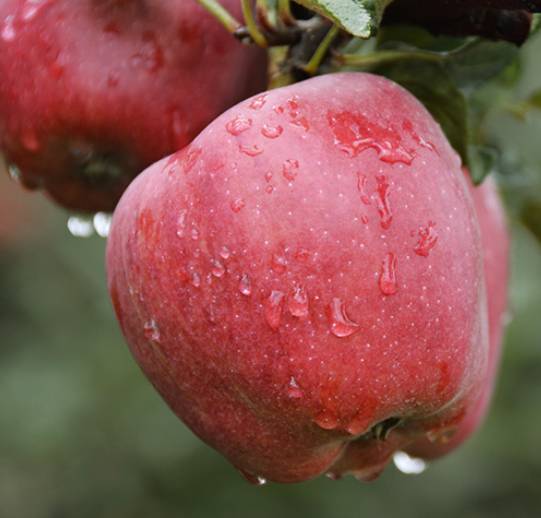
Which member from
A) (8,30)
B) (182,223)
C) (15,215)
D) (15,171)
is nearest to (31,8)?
(8,30)

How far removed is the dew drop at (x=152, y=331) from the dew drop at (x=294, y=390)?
12cm

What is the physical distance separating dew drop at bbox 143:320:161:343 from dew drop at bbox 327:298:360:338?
0.49 ft

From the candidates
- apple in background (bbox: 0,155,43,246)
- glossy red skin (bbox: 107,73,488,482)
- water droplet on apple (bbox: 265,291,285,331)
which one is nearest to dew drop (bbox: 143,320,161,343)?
glossy red skin (bbox: 107,73,488,482)

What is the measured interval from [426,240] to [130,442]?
1.67 meters

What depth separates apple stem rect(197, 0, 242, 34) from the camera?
886 millimetres

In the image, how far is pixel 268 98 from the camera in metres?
0.82

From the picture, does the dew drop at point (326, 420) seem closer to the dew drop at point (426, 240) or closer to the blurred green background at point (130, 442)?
the dew drop at point (426, 240)

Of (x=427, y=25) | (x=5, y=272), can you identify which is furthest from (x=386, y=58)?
(x=5, y=272)

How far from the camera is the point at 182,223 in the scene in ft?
2.61

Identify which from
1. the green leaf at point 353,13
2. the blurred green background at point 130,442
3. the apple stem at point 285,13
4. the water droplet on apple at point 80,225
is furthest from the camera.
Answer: the blurred green background at point 130,442

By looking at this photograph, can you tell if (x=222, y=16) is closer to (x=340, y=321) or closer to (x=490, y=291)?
(x=340, y=321)

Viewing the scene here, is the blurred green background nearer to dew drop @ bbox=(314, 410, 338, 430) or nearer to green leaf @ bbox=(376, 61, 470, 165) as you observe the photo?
green leaf @ bbox=(376, 61, 470, 165)

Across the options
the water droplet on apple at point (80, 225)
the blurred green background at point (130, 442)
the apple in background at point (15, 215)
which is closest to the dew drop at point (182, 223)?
the water droplet on apple at point (80, 225)

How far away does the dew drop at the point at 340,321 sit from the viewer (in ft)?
2.52
